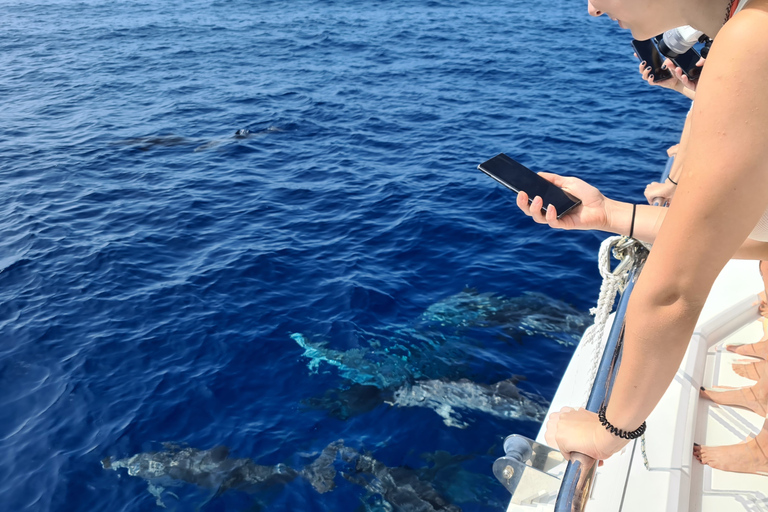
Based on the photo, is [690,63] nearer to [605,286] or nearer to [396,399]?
[605,286]

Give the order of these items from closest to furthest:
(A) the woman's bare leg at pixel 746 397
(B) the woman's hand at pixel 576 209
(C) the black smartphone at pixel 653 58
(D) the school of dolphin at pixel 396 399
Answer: (B) the woman's hand at pixel 576 209 → (A) the woman's bare leg at pixel 746 397 → (C) the black smartphone at pixel 653 58 → (D) the school of dolphin at pixel 396 399

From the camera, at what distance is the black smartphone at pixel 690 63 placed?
417 cm

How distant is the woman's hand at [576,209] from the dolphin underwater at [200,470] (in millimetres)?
4671

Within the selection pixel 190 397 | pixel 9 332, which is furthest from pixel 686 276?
pixel 9 332

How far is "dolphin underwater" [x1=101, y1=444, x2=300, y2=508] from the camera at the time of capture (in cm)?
601

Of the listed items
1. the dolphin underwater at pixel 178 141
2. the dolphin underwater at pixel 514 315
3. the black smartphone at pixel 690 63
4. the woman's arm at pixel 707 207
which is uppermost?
the woman's arm at pixel 707 207

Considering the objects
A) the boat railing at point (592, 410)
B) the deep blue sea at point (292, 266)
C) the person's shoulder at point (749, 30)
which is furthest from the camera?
the deep blue sea at point (292, 266)

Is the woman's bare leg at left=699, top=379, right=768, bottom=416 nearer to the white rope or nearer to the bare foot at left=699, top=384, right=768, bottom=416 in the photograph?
the bare foot at left=699, top=384, right=768, bottom=416

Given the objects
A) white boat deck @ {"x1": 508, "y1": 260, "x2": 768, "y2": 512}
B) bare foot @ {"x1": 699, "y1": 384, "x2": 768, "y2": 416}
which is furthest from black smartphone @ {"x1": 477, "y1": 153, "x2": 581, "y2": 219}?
bare foot @ {"x1": 699, "y1": 384, "x2": 768, "y2": 416}

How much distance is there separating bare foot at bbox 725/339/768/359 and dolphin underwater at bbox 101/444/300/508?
13.8ft

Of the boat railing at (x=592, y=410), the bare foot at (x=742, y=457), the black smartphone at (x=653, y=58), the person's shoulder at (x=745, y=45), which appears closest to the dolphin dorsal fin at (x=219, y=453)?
the bare foot at (x=742, y=457)

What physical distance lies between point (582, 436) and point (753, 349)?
7.61ft

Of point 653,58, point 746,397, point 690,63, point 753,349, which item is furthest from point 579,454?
point 653,58

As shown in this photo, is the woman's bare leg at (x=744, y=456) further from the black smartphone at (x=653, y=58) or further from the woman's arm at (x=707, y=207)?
the black smartphone at (x=653, y=58)
